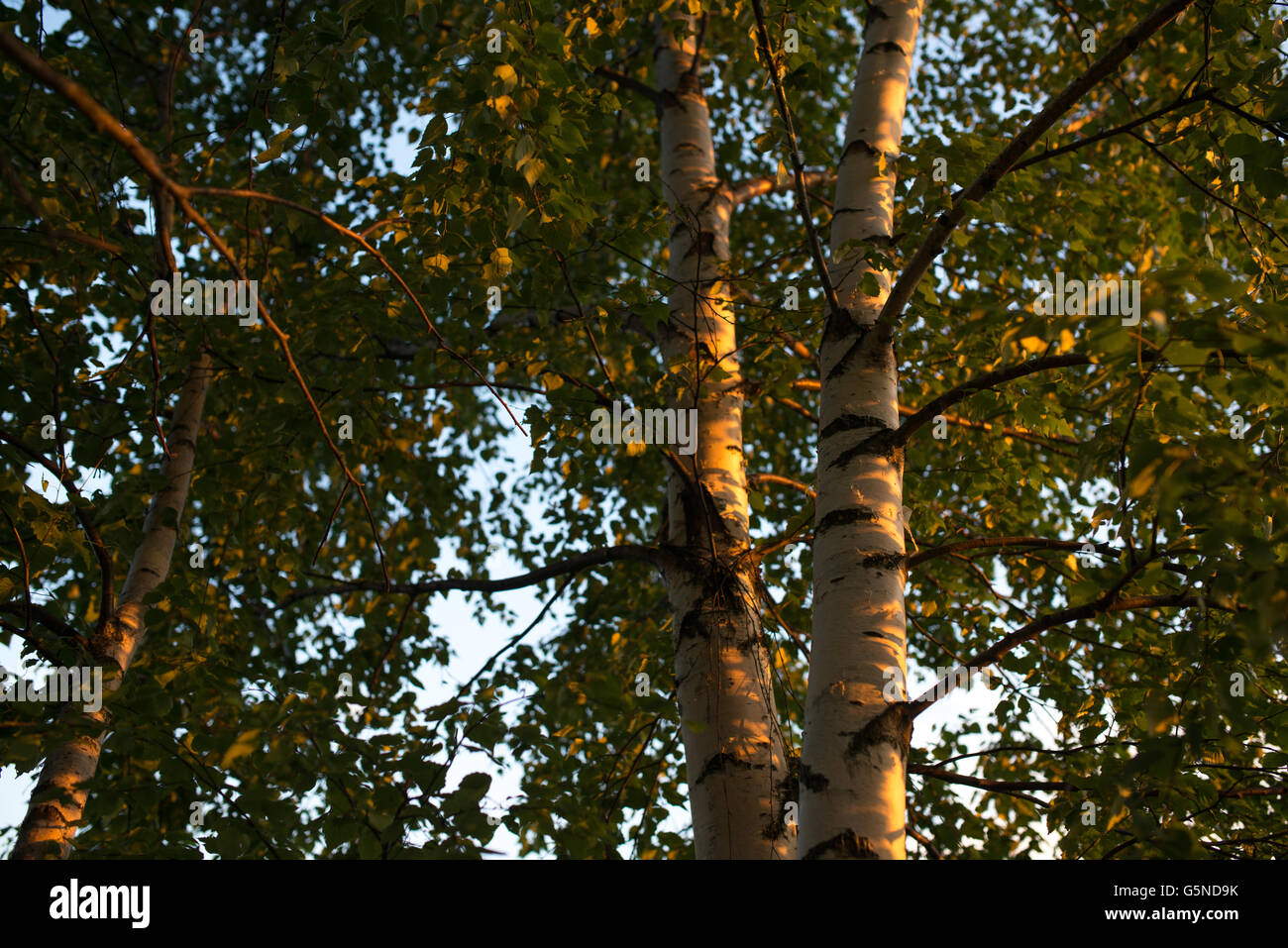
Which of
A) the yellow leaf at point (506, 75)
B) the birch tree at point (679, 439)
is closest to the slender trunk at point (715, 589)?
the birch tree at point (679, 439)

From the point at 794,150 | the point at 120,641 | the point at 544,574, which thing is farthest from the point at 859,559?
the point at 120,641

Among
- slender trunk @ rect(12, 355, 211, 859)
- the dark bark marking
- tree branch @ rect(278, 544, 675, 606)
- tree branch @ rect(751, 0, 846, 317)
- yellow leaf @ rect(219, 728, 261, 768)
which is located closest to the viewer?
yellow leaf @ rect(219, 728, 261, 768)

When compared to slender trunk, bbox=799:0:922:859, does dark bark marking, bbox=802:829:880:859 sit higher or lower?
lower

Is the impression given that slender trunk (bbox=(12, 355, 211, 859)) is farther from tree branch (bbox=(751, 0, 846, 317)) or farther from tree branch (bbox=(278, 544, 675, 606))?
tree branch (bbox=(751, 0, 846, 317))

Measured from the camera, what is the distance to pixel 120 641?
3.25 m

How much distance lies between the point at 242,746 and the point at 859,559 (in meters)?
1.59

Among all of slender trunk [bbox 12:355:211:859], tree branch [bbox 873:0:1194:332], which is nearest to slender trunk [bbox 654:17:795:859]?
tree branch [bbox 873:0:1194:332]

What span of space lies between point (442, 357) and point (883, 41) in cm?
224

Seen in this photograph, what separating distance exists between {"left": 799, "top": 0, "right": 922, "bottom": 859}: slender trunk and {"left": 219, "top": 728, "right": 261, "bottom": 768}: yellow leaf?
1284 mm

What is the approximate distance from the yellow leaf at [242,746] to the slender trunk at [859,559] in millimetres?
1284

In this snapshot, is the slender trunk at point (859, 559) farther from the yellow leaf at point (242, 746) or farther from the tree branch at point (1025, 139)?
the yellow leaf at point (242, 746)

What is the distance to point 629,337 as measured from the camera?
5.55 m

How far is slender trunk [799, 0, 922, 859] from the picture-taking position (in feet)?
7.00
